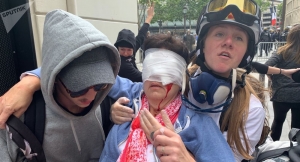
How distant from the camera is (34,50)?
3.34m

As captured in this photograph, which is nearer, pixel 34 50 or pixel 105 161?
pixel 105 161

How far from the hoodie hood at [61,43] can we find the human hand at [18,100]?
0.41ft

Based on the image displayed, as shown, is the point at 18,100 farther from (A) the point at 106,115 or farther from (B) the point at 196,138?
(B) the point at 196,138

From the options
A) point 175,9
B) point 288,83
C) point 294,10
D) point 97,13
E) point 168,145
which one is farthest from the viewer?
point 294,10

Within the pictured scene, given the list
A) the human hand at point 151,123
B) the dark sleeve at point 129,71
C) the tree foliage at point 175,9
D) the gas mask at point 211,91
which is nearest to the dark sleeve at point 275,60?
the dark sleeve at point 129,71

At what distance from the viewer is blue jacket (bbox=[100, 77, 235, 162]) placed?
1464 millimetres

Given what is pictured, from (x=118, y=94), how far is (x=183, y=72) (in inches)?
20.1

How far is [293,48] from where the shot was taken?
3.84 meters

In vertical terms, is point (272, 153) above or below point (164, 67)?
below

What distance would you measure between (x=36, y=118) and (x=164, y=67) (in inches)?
33.5

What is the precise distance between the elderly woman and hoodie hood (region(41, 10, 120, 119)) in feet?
1.23

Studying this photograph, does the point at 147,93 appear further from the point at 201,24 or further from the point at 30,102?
the point at 30,102

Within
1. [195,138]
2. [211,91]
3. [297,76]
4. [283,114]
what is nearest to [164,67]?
[211,91]

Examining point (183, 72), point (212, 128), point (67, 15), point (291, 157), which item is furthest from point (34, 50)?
point (291, 157)
